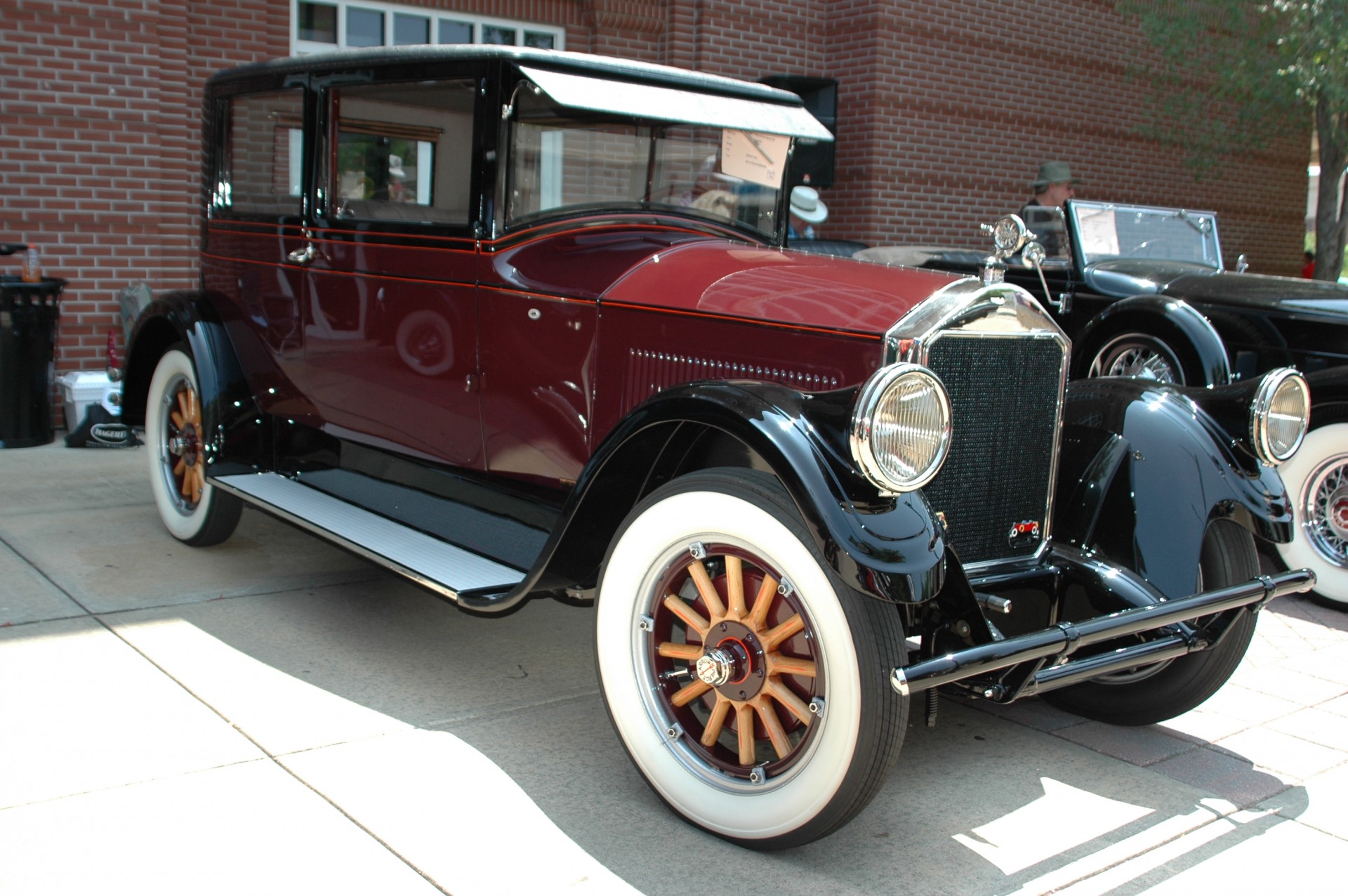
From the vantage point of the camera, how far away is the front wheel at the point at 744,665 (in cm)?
228

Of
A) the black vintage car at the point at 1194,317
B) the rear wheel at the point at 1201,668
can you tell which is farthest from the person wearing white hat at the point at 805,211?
the rear wheel at the point at 1201,668

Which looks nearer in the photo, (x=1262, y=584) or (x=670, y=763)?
(x=670, y=763)

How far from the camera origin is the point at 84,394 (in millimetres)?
6930

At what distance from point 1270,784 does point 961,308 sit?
1.49 meters

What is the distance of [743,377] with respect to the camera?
9.80 feet

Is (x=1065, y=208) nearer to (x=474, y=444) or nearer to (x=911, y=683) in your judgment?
(x=474, y=444)

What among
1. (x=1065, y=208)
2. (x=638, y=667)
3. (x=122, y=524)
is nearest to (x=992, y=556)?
(x=638, y=667)

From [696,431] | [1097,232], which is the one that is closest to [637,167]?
[696,431]

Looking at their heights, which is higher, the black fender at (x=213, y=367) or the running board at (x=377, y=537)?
the black fender at (x=213, y=367)

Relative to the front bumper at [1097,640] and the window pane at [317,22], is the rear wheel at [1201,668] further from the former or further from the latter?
the window pane at [317,22]

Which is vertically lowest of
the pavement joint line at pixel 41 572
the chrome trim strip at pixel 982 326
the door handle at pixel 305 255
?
the pavement joint line at pixel 41 572

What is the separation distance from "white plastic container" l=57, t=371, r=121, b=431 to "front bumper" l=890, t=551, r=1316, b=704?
5940 mm

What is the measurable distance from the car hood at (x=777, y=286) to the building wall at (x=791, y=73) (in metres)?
5.49

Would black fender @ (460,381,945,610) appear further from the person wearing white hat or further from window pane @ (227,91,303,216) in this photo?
the person wearing white hat
